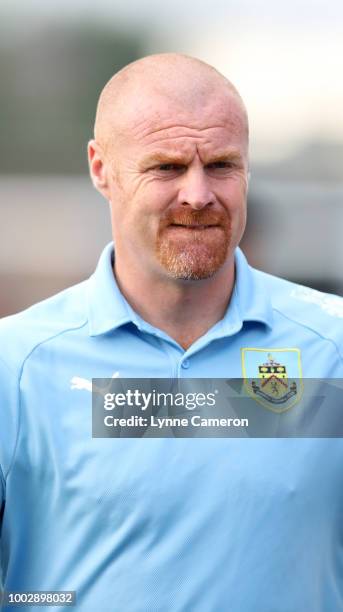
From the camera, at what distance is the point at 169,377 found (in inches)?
55.1

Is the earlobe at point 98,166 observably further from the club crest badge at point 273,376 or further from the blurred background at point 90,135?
the blurred background at point 90,135

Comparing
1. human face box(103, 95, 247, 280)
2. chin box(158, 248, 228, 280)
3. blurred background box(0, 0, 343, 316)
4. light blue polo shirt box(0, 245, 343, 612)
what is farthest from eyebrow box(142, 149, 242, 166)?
blurred background box(0, 0, 343, 316)

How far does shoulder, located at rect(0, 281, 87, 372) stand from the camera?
4.56 ft

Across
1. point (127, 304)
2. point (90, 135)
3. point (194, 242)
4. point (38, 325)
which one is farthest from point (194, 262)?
point (90, 135)

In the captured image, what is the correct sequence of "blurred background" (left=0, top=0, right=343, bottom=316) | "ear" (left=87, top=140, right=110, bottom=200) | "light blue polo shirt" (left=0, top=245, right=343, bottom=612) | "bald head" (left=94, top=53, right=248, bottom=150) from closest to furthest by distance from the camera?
"light blue polo shirt" (left=0, top=245, right=343, bottom=612)
"bald head" (left=94, top=53, right=248, bottom=150)
"ear" (left=87, top=140, right=110, bottom=200)
"blurred background" (left=0, top=0, right=343, bottom=316)

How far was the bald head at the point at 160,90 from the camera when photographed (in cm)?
141

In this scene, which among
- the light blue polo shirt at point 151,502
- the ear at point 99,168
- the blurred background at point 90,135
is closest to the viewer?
the light blue polo shirt at point 151,502

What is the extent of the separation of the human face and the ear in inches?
3.9

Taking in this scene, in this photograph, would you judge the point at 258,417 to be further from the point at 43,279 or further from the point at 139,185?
the point at 43,279

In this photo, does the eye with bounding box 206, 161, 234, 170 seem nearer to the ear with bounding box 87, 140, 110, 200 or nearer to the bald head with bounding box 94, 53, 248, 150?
the bald head with bounding box 94, 53, 248, 150

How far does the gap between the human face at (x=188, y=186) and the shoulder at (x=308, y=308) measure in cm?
14

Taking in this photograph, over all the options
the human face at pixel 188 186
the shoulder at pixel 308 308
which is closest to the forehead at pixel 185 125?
the human face at pixel 188 186

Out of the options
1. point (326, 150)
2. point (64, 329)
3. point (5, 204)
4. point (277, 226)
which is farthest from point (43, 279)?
point (64, 329)

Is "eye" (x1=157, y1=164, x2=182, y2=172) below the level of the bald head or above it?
below
